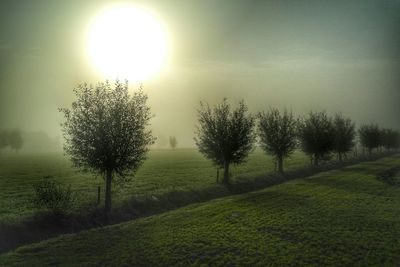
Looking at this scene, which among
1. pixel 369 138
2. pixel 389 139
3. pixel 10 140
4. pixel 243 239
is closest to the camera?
pixel 243 239

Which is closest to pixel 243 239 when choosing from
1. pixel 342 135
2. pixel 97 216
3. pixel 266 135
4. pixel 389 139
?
pixel 97 216

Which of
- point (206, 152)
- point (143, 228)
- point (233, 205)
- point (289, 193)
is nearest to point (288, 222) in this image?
point (233, 205)

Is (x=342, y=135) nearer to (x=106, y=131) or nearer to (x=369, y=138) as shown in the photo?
(x=369, y=138)

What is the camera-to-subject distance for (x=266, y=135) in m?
74.9

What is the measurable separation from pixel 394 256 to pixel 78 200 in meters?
27.4

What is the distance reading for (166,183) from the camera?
2162 inches

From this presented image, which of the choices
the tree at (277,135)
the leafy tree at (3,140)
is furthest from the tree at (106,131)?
the leafy tree at (3,140)

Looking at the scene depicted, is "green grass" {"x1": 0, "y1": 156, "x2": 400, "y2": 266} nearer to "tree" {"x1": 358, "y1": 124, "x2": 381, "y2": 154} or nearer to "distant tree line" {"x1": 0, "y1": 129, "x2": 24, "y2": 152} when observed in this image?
"tree" {"x1": 358, "y1": 124, "x2": 381, "y2": 154}

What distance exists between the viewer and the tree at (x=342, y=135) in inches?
4136

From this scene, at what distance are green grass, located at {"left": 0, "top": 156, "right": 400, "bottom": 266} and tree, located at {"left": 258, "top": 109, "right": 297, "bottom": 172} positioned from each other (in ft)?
115

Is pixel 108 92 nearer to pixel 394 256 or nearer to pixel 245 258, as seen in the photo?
pixel 245 258

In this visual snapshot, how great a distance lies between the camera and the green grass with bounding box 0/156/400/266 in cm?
2134

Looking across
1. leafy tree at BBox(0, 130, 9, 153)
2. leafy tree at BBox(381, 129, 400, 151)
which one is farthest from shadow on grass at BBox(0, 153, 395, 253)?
leafy tree at BBox(0, 130, 9, 153)

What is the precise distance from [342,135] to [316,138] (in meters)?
24.9
